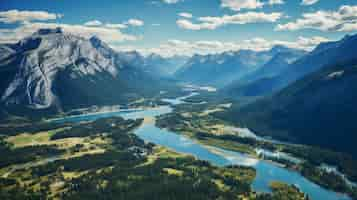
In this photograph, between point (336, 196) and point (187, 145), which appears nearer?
point (336, 196)

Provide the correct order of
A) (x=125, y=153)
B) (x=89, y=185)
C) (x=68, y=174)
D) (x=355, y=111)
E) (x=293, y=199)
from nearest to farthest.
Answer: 1. (x=293, y=199)
2. (x=89, y=185)
3. (x=68, y=174)
4. (x=125, y=153)
5. (x=355, y=111)

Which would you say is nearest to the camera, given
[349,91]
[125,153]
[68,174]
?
[68,174]

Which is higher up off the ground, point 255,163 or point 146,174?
point 146,174

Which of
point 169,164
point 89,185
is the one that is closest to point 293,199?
point 169,164

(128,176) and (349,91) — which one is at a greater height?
(349,91)

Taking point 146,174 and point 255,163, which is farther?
point 255,163

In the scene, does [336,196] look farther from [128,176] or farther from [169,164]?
[128,176]

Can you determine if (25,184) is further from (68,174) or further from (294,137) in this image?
(294,137)

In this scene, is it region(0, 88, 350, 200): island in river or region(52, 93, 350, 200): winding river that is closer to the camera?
region(0, 88, 350, 200): island in river

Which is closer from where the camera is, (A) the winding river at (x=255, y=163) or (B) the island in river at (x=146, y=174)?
(B) the island in river at (x=146, y=174)
